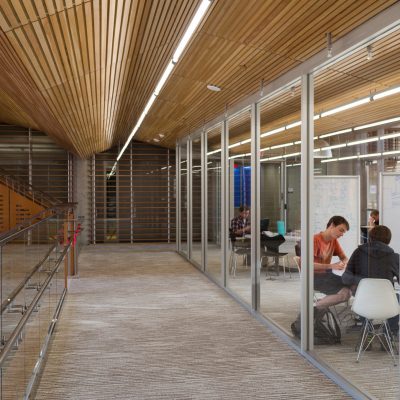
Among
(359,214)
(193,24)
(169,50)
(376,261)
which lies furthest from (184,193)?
(376,261)

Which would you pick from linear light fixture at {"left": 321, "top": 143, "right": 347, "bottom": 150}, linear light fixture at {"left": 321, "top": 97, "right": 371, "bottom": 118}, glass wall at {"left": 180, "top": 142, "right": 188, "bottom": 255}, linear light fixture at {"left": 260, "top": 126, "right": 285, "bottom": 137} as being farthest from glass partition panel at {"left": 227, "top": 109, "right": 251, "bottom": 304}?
glass wall at {"left": 180, "top": 142, "right": 188, "bottom": 255}

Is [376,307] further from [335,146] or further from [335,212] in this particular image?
[335,146]

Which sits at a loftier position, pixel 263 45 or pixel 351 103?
pixel 263 45

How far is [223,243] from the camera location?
9.00m

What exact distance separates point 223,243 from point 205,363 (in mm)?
3920

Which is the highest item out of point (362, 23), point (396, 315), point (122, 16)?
point (122, 16)

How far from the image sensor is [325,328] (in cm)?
507

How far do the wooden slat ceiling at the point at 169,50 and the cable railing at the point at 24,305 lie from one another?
1.57m

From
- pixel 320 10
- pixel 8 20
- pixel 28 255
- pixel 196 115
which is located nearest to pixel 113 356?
pixel 28 255

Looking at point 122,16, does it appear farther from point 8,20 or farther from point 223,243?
point 223,243

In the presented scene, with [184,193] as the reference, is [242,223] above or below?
below

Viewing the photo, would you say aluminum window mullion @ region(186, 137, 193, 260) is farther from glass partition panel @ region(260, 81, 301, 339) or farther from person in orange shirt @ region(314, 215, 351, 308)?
person in orange shirt @ region(314, 215, 351, 308)

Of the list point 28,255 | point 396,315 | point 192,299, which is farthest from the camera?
point 192,299

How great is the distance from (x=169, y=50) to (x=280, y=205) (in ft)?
6.83
